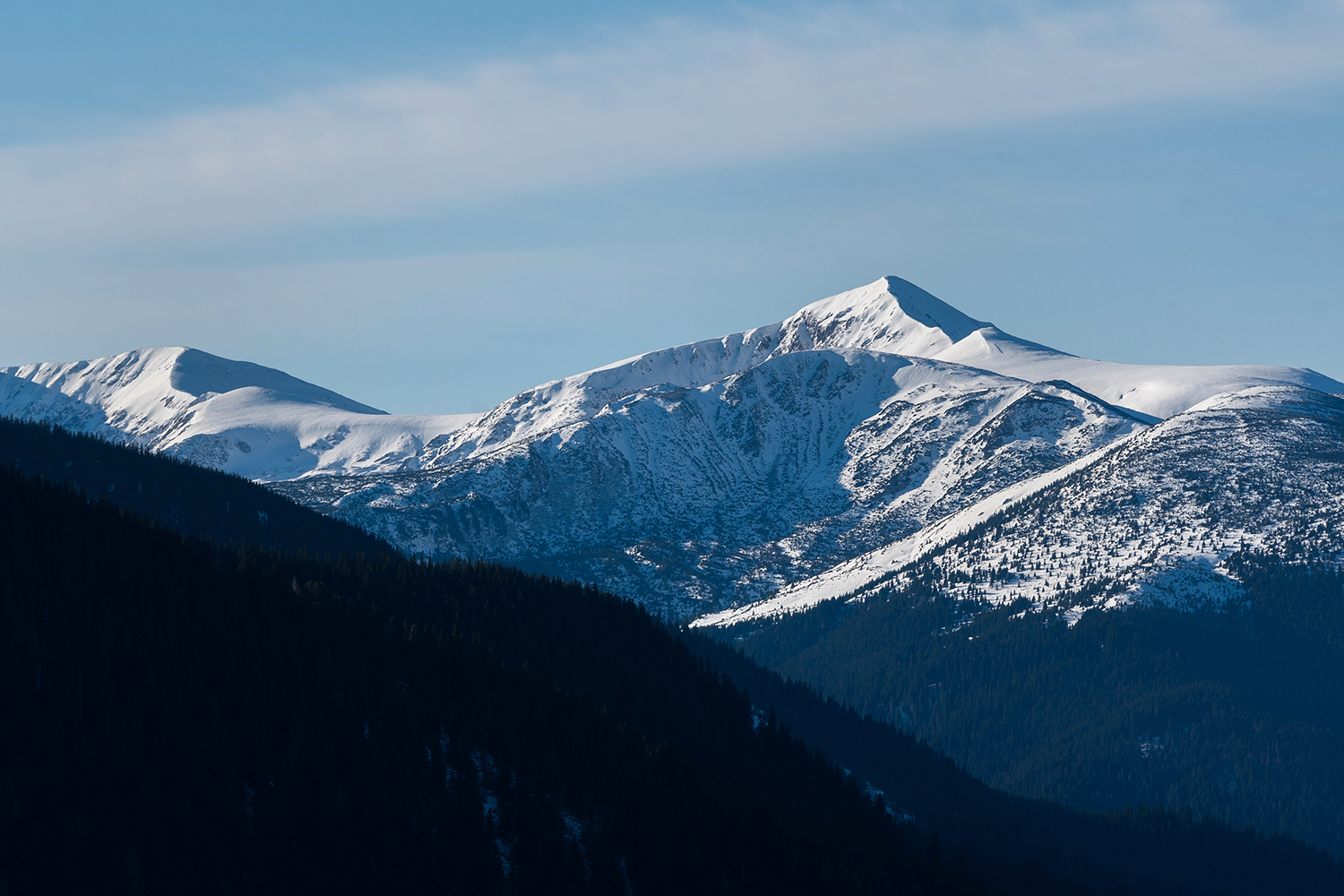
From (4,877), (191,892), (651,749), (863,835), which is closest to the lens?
(4,877)

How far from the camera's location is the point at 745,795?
184 meters

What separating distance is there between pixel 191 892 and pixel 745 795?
74.5 m

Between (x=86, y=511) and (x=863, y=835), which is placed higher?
(x=86, y=511)

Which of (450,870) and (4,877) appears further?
(450,870)

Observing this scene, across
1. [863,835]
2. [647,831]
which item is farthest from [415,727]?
[863,835]

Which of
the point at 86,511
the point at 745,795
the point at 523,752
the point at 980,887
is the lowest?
the point at 980,887

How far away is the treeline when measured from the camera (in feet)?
435

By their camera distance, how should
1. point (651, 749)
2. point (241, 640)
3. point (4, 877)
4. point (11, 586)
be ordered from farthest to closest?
point (651, 749), point (241, 640), point (11, 586), point (4, 877)

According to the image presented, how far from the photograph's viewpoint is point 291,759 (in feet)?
484

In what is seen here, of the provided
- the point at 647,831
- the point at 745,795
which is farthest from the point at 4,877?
the point at 745,795

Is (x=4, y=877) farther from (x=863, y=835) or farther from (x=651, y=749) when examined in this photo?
(x=863, y=835)

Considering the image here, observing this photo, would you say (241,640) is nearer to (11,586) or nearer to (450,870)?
(11,586)

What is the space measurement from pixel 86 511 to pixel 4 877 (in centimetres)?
5331

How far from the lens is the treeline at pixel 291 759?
132 meters
